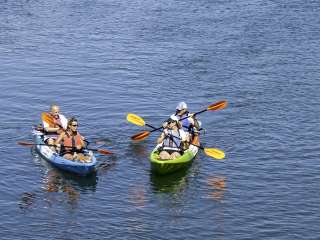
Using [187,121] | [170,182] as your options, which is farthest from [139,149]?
[170,182]

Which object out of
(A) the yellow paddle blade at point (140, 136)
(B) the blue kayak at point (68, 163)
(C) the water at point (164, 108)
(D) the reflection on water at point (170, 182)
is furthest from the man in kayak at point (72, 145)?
(A) the yellow paddle blade at point (140, 136)

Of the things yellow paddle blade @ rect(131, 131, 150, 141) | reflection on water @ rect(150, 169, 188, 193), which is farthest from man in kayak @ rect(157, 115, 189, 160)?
yellow paddle blade @ rect(131, 131, 150, 141)

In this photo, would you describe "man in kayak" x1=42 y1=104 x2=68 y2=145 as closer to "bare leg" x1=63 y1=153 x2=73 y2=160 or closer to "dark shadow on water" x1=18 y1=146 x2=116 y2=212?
"dark shadow on water" x1=18 y1=146 x2=116 y2=212

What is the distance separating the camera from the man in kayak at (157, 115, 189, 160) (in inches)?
1264

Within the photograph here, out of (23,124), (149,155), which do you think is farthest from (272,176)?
(23,124)

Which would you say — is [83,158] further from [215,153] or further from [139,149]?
[215,153]

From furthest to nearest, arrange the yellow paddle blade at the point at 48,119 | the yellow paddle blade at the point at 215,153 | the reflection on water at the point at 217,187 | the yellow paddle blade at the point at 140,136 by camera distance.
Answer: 1. the yellow paddle blade at the point at 140,136
2. the yellow paddle blade at the point at 48,119
3. the yellow paddle blade at the point at 215,153
4. the reflection on water at the point at 217,187

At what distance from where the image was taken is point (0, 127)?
123ft

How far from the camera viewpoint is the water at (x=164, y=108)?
2819 centimetres

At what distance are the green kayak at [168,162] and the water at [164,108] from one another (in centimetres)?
38

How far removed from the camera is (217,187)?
101ft

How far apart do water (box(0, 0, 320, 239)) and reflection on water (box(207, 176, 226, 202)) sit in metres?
0.08

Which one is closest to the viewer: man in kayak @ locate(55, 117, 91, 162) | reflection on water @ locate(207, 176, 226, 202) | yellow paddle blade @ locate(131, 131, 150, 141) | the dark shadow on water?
the dark shadow on water

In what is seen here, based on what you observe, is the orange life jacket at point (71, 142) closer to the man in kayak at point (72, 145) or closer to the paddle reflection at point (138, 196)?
the man in kayak at point (72, 145)
